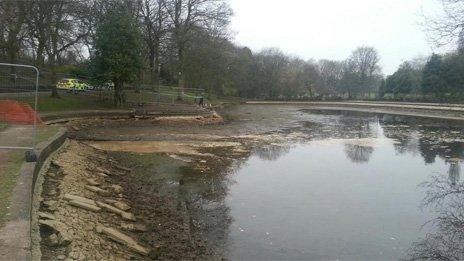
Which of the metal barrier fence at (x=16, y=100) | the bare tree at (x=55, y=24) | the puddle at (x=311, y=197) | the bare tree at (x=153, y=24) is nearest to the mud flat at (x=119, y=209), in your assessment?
the puddle at (x=311, y=197)

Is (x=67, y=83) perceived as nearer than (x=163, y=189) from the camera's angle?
No

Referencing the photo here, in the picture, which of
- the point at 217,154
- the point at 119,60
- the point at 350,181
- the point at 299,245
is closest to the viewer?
the point at 299,245

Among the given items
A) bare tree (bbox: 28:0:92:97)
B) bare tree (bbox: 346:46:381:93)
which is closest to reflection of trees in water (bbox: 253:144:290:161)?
bare tree (bbox: 28:0:92:97)

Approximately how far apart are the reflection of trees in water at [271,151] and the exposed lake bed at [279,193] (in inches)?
2.0

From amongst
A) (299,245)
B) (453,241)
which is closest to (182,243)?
(299,245)

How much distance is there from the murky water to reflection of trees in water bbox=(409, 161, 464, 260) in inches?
2.3

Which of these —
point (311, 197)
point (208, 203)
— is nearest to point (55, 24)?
point (208, 203)

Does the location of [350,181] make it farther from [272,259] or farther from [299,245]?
[272,259]

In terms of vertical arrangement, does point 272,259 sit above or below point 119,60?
below

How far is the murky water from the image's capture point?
8.84 meters

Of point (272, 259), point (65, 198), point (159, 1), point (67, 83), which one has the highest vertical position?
point (159, 1)

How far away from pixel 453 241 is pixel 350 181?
6.03m

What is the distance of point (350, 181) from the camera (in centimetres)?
1497

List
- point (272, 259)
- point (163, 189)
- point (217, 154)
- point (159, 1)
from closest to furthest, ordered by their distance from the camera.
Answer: point (272, 259) → point (163, 189) → point (217, 154) → point (159, 1)
